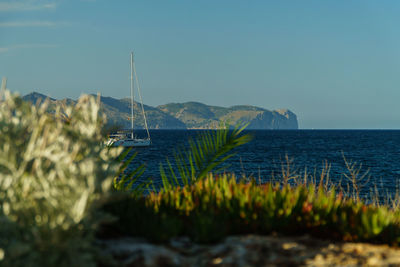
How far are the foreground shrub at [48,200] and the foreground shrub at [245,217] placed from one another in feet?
3.44

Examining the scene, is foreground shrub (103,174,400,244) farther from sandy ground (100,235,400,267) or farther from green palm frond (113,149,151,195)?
green palm frond (113,149,151,195)

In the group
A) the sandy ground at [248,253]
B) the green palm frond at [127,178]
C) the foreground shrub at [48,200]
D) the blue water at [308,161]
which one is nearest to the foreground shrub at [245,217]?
the sandy ground at [248,253]

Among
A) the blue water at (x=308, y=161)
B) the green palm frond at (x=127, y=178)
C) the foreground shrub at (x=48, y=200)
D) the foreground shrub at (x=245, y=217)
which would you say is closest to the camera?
the foreground shrub at (x=48, y=200)

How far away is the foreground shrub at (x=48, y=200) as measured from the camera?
3.81 metres

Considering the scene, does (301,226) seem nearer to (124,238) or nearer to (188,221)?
(188,221)

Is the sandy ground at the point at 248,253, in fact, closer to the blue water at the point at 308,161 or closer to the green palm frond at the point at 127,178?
the green palm frond at the point at 127,178

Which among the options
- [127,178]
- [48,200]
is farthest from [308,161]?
[48,200]

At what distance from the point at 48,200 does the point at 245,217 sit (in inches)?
109

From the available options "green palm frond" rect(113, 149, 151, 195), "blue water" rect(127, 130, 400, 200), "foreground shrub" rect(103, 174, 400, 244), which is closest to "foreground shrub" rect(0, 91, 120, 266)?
"foreground shrub" rect(103, 174, 400, 244)

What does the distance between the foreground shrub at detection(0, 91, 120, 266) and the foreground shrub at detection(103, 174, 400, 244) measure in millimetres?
1047

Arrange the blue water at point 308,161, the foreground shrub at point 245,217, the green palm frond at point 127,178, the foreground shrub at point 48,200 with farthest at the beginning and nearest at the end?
the blue water at point 308,161
the green palm frond at point 127,178
the foreground shrub at point 245,217
the foreground shrub at point 48,200

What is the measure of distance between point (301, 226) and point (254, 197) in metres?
0.77

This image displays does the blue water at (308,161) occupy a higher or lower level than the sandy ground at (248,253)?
lower

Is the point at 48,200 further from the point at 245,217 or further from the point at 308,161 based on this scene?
the point at 308,161
